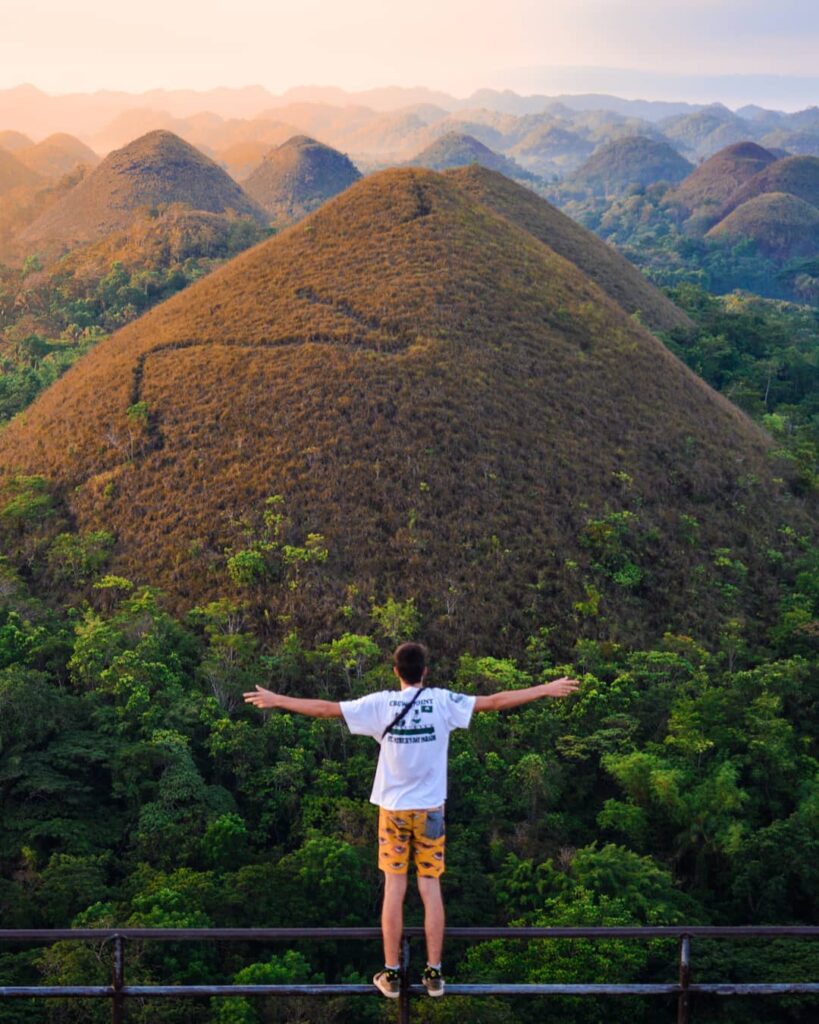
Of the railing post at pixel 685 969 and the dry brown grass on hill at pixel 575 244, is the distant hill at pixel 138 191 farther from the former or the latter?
the railing post at pixel 685 969

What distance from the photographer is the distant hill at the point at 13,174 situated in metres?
105

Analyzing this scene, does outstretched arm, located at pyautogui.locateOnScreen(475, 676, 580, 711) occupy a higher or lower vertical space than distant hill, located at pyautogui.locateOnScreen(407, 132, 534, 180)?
lower

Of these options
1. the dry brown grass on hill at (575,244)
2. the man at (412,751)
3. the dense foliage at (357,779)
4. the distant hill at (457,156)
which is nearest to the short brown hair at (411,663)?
the man at (412,751)

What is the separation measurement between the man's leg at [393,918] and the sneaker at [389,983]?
0.25 feet

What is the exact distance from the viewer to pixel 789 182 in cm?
11875

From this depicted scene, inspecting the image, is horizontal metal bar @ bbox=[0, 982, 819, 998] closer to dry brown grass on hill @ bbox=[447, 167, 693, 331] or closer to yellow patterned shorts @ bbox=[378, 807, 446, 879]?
yellow patterned shorts @ bbox=[378, 807, 446, 879]

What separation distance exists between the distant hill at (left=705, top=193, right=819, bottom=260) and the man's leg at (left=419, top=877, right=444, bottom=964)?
10970 cm

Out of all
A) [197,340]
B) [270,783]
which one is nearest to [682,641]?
[270,783]

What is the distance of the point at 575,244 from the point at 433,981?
1804 inches

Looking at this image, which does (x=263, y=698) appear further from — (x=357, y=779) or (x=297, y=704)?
(x=357, y=779)

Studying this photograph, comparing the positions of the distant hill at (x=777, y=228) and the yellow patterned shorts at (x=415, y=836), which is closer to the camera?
the yellow patterned shorts at (x=415, y=836)

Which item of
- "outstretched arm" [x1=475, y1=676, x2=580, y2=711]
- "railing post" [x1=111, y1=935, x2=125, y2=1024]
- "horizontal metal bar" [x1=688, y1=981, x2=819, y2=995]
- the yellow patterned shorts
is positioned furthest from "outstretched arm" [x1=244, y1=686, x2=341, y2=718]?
"horizontal metal bar" [x1=688, y1=981, x2=819, y2=995]

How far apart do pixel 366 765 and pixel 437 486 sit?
1058 cm

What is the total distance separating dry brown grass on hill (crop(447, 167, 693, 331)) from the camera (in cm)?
4409
